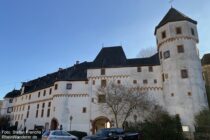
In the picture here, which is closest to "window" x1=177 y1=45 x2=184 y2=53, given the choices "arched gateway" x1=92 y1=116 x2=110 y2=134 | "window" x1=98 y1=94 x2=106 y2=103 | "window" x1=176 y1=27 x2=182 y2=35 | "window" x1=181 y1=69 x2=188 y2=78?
"window" x1=176 y1=27 x2=182 y2=35

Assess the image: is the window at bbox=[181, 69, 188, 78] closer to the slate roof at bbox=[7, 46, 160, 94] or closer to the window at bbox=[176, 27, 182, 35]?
the slate roof at bbox=[7, 46, 160, 94]

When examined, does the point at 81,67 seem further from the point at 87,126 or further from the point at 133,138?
the point at 133,138

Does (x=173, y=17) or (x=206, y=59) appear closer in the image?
(x=173, y=17)

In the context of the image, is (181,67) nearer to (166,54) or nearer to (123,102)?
(166,54)

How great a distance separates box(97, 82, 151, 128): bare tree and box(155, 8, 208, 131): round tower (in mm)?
4482

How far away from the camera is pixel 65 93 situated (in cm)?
4712

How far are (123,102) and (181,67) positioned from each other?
40.1ft

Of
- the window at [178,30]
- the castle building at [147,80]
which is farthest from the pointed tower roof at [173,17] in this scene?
the window at [178,30]

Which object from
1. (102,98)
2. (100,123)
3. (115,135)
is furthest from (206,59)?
(115,135)

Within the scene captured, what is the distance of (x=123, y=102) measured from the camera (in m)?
41.2

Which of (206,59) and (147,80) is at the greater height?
A: (206,59)

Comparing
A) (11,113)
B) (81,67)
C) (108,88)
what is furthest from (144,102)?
(11,113)

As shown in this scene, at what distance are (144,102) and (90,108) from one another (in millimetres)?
10807

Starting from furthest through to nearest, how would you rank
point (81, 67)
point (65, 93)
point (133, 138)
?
point (81, 67), point (65, 93), point (133, 138)
